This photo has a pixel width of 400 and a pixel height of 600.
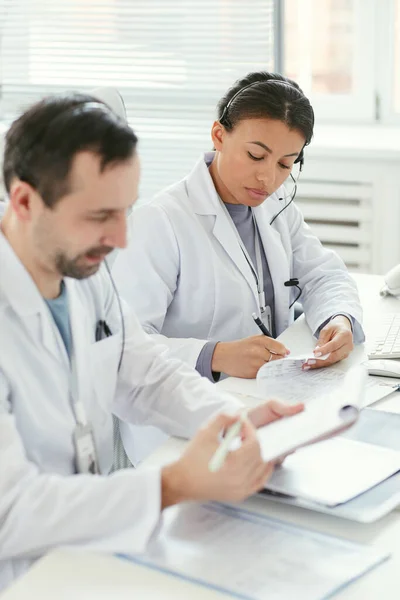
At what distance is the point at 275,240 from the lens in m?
2.16

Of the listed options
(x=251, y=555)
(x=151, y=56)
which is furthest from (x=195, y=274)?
(x=151, y=56)

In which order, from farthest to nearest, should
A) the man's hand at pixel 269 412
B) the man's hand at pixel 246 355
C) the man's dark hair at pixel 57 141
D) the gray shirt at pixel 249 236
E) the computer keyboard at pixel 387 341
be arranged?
1. the gray shirt at pixel 249 236
2. the computer keyboard at pixel 387 341
3. the man's hand at pixel 246 355
4. the man's hand at pixel 269 412
5. the man's dark hair at pixel 57 141

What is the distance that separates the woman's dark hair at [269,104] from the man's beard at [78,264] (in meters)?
0.75

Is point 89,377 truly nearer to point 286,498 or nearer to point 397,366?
point 286,498

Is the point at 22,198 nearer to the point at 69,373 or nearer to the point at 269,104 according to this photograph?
the point at 69,373

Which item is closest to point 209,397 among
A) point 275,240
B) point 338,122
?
point 275,240

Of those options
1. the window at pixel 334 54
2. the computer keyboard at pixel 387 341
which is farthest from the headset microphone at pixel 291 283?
the window at pixel 334 54

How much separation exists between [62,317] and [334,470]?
18.1 inches

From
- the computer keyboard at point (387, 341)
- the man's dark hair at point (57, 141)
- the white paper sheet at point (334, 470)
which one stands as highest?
the man's dark hair at point (57, 141)

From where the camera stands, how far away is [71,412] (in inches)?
52.3

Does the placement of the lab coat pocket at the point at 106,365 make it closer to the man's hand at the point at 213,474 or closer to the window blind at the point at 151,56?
the man's hand at the point at 213,474

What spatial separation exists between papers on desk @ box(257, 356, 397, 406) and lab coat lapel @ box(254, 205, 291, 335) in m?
0.40

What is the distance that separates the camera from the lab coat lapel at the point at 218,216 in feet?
6.63

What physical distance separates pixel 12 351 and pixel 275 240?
102 cm
